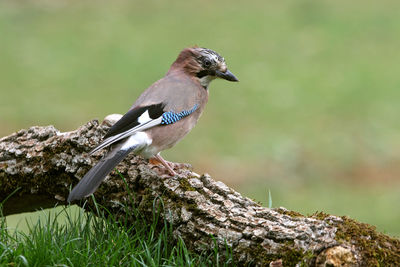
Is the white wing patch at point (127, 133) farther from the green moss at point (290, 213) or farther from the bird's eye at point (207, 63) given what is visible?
the green moss at point (290, 213)

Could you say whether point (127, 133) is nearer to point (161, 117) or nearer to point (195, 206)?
point (161, 117)

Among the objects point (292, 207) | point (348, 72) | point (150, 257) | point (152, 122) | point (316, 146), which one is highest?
point (348, 72)

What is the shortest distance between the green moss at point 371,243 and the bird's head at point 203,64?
2065mm

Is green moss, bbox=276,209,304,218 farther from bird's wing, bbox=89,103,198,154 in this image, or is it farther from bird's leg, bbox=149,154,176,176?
bird's wing, bbox=89,103,198,154

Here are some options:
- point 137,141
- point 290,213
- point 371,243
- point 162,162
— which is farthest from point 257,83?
point 371,243

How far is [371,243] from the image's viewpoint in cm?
454

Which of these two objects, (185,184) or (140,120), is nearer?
(185,184)

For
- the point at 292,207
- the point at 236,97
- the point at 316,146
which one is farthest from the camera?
the point at 236,97

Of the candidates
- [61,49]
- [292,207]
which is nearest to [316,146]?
[292,207]

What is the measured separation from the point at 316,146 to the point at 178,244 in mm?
7018

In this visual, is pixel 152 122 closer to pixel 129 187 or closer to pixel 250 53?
pixel 129 187

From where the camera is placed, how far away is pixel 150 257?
4789 mm

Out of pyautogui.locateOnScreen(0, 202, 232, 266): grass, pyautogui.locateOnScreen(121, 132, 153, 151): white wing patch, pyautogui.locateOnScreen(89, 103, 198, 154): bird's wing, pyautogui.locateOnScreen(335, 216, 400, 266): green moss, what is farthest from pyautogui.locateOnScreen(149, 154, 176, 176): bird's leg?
pyautogui.locateOnScreen(335, 216, 400, 266): green moss

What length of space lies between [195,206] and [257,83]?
29.7 feet
